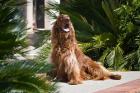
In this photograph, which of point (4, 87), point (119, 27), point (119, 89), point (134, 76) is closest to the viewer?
point (4, 87)

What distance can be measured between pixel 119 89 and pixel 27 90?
406 centimetres

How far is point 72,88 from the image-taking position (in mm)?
8531

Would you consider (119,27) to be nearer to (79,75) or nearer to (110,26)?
(110,26)

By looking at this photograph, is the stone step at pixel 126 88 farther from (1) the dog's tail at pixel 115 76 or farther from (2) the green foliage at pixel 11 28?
(2) the green foliage at pixel 11 28

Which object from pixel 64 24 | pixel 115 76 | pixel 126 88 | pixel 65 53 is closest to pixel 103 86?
pixel 126 88

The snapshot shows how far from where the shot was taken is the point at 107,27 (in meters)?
13.4

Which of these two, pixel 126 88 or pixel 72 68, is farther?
pixel 72 68

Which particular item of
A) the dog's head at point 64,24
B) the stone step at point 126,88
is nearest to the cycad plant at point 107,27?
the stone step at point 126,88

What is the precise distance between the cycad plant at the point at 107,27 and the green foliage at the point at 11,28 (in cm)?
764

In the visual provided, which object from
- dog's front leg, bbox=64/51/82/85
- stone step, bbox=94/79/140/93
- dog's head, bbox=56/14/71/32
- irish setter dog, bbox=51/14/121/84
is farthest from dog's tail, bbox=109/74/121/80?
dog's head, bbox=56/14/71/32

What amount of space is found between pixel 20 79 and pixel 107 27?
909 cm

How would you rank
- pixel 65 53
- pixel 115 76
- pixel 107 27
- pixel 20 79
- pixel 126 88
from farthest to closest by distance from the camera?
pixel 107 27, pixel 115 76, pixel 65 53, pixel 126 88, pixel 20 79

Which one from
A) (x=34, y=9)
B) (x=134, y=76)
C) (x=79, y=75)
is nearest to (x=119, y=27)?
(x=134, y=76)

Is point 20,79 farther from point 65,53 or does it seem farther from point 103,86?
point 103,86
